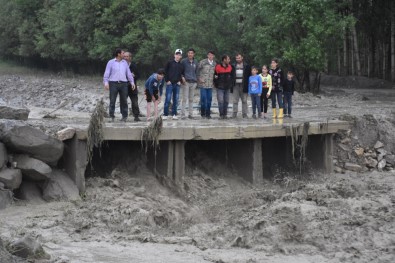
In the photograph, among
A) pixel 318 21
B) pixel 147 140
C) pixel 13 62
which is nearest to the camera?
pixel 147 140

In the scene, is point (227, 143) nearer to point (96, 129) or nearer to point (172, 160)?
point (172, 160)

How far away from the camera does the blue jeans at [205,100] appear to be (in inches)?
719

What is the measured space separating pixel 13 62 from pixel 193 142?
2740 inches

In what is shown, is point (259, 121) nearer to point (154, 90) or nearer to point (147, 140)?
point (154, 90)

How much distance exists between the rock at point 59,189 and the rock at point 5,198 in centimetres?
81

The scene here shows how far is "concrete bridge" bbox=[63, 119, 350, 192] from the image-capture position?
1447 cm

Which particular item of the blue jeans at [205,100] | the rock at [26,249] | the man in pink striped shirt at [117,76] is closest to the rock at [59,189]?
the man in pink striped shirt at [117,76]

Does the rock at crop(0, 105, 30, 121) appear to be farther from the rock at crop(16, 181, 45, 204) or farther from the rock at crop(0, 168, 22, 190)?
the rock at crop(0, 168, 22, 190)

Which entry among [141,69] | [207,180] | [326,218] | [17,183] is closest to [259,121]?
[207,180]

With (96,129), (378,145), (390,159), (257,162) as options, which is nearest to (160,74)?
(257,162)

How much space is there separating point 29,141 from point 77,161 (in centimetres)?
126

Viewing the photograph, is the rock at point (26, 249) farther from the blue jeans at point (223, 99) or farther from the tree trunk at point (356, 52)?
the tree trunk at point (356, 52)

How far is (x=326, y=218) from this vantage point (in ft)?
41.4

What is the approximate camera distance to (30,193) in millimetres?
13484
